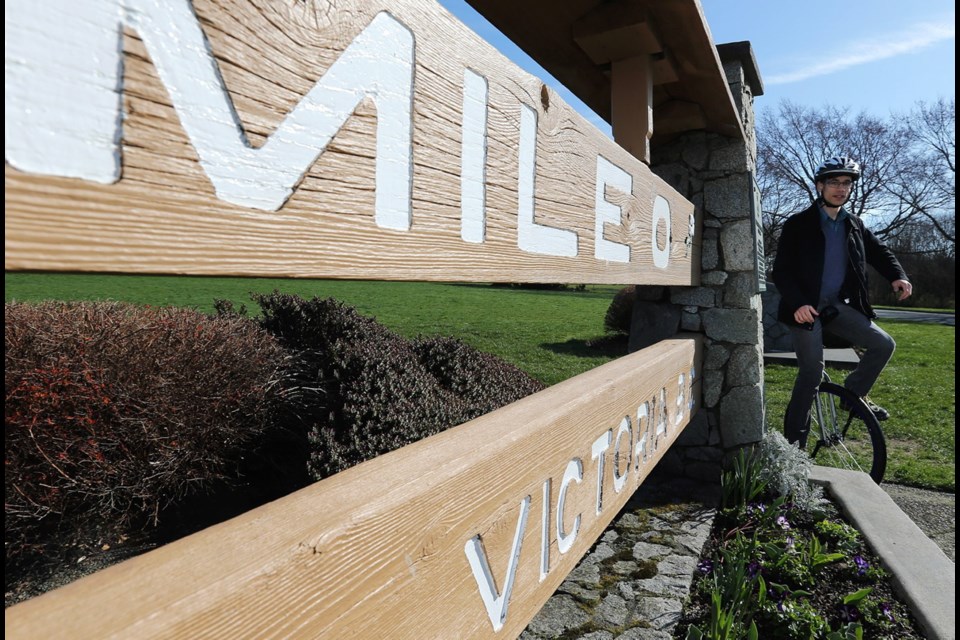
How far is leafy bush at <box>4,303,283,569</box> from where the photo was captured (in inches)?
124

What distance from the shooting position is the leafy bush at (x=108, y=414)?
124 inches

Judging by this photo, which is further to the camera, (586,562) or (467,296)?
(467,296)

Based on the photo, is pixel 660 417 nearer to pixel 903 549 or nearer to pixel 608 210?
pixel 608 210

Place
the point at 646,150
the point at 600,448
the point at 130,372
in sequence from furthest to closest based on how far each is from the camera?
1. the point at 130,372
2. the point at 646,150
3. the point at 600,448

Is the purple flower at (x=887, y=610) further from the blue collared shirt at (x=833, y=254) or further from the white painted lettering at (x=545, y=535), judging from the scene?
the white painted lettering at (x=545, y=535)

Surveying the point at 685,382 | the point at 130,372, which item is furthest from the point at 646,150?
the point at 130,372

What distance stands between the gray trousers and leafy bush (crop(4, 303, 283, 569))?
11.5ft

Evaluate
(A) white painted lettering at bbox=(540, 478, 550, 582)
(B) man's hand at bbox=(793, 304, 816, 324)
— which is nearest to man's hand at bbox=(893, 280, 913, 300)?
(B) man's hand at bbox=(793, 304, 816, 324)

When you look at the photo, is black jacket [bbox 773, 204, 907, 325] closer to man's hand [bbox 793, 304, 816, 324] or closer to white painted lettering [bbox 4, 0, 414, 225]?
man's hand [bbox 793, 304, 816, 324]

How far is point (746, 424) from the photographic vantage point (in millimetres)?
3969

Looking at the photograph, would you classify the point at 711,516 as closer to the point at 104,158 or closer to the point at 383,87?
the point at 383,87

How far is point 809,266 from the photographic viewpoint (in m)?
4.00

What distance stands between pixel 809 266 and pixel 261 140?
4088 millimetres

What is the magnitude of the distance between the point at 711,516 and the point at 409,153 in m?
3.33
